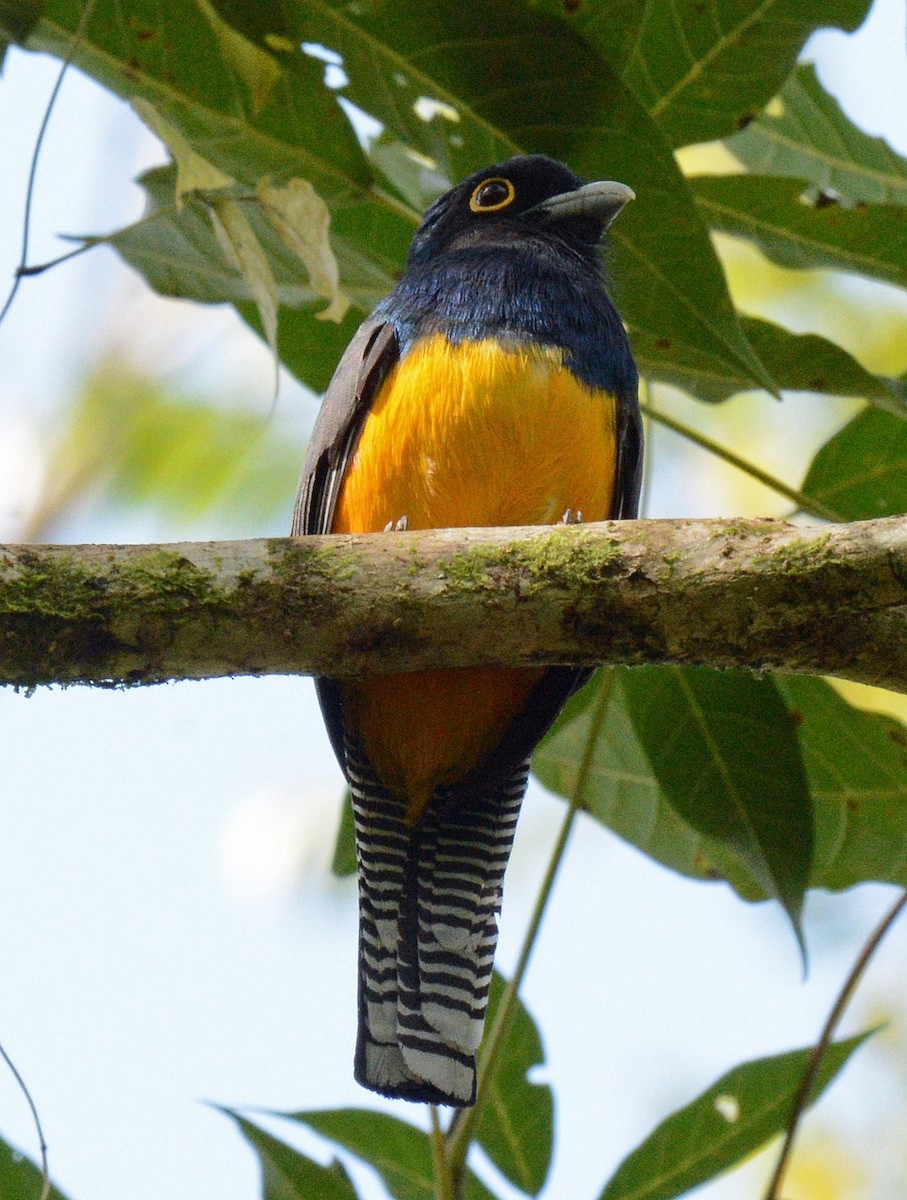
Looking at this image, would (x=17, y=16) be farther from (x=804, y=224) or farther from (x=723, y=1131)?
(x=723, y=1131)

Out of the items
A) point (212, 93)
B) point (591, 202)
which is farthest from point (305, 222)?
point (591, 202)

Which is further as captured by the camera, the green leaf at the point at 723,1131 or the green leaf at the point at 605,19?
the green leaf at the point at 605,19

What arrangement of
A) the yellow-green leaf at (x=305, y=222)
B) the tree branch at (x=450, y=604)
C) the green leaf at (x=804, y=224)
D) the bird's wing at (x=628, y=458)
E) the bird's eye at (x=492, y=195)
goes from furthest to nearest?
the bird's eye at (x=492, y=195)
the green leaf at (x=804, y=224)
the bird's wing at (x=628, y=458)
the yellow-green leaf at (x=305, y=222)
the tree branch at (x=450, y=604)

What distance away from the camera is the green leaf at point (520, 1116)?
3287 millimetres

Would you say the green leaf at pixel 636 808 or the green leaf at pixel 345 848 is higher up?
the green leaf at pixel 636 808

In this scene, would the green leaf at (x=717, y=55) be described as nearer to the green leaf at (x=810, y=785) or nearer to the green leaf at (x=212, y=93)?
the green leaf at (x=212, y=93)

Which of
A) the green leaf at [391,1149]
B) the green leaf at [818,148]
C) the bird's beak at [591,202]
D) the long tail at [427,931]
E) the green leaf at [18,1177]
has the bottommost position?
the green leaf at [18,1177]

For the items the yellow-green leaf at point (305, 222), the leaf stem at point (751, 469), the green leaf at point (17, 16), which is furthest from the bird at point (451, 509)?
the green leaf at point (17, 16)

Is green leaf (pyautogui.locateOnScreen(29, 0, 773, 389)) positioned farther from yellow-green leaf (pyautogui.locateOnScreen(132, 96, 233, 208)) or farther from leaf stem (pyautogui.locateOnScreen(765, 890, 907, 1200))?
leaf stem (pyautogui.locateOnScreen(765, 890, 907, 1200))

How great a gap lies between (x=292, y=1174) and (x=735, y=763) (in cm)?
136

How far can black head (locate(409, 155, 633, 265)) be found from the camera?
3.88 meters

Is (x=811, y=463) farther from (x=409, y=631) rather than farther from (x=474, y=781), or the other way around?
(x=409, y=631)

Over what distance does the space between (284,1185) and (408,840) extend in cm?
89

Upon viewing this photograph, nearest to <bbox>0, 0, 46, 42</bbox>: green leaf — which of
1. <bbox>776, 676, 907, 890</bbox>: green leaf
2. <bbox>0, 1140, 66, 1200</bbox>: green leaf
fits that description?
<bbox>0, 1140, 66, 1200</bbox>: green leaf
